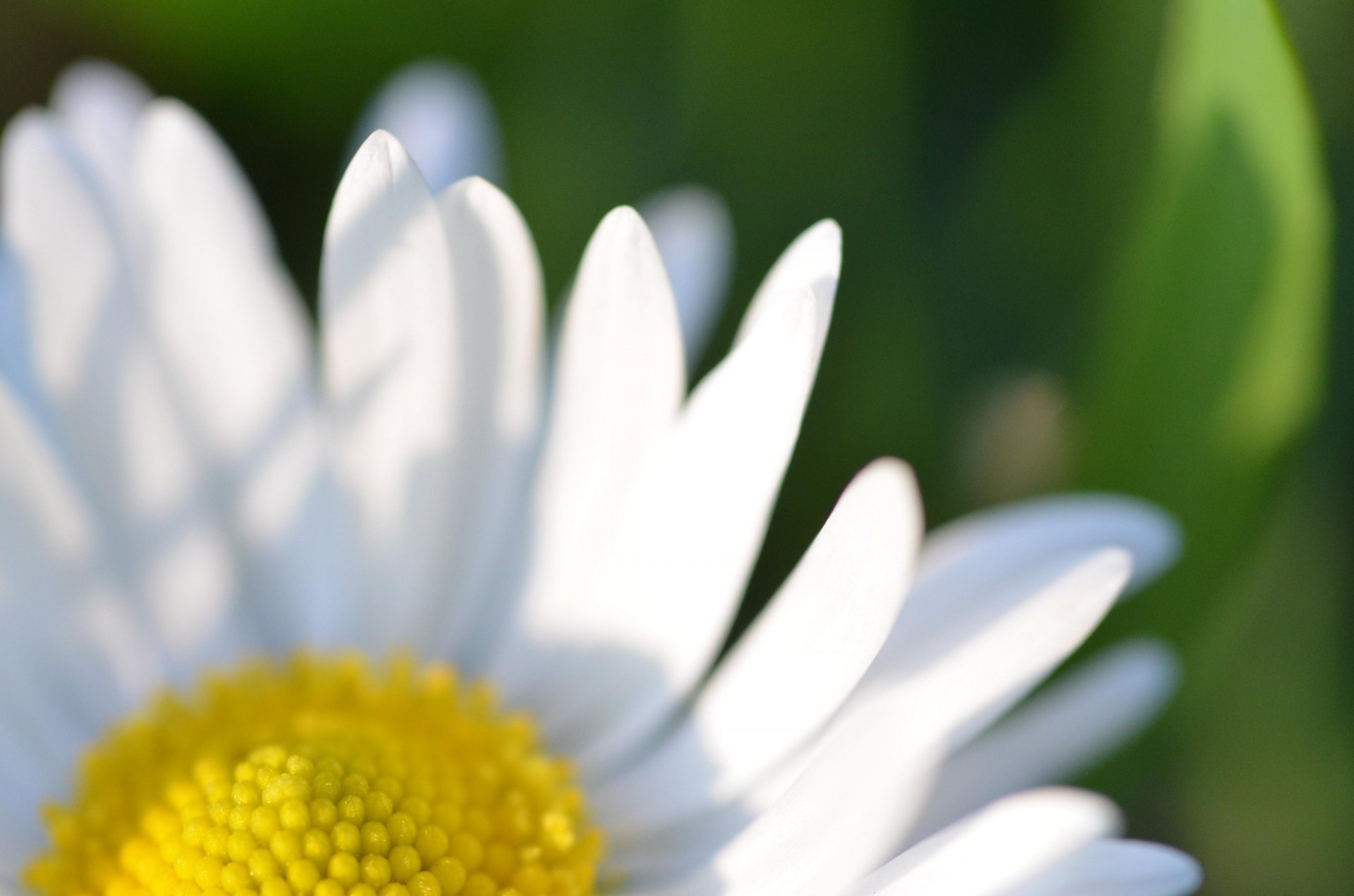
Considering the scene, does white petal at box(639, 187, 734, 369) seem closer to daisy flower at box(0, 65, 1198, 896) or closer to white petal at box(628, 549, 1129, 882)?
daisy flower at box(0, 65, 1198, 896)

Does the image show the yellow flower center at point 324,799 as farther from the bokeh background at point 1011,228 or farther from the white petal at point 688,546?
the bokeh background at point 1011,228

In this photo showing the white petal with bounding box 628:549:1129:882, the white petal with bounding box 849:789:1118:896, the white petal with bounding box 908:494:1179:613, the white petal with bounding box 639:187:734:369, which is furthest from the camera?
the white petal with bounding box 639:187:734:369

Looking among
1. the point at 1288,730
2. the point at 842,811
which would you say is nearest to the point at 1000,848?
the point at 842,811

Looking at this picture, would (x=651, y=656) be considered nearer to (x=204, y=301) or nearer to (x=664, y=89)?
(x=204, y=301)

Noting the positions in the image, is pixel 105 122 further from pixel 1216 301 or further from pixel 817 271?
pixel 1216 301

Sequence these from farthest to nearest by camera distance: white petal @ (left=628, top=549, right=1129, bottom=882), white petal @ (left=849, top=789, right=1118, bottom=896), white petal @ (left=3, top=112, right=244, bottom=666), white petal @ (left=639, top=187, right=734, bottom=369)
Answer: white petal @ (left=639, top=187, right=734, bottom=369)
white petal @ (left=3, top=112, right=244, bottom=666)
white petal @ (left=628, top=549, right=1129, bottom=882)
white petal @ (left=849, top=789, right=1118, bottom=896)

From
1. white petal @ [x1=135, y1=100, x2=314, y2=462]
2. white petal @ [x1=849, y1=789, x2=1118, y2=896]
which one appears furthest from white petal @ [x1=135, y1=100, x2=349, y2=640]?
white petal @ [x1=849, y1=789, x2=1118, y2=896]
